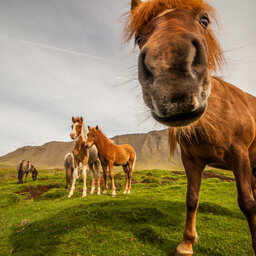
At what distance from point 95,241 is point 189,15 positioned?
13.3 ft

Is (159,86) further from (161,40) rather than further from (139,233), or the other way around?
(139,233)

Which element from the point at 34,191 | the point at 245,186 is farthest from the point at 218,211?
Answer: the point at 34,191

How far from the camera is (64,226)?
3.59 m

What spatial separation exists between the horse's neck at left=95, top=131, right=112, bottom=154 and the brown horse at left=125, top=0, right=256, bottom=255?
5.98 metres

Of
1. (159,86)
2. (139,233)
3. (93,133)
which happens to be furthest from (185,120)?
(93,133)

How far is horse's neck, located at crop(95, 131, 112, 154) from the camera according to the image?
8.82 m

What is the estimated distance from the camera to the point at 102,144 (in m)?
8.91

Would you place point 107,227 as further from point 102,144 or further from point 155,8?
point 102,144

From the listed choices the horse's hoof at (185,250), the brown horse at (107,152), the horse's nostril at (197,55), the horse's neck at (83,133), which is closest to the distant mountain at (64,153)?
the brown horse at (107,152)

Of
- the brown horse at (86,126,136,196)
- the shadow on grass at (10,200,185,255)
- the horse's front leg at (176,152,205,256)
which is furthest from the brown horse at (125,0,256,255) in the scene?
the brown horse at (86,126,136,196)

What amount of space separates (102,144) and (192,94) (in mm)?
8070

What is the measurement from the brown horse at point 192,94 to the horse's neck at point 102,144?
19.6 ft

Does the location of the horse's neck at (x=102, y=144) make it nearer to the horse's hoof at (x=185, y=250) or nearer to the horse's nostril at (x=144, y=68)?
the horse's hoof at (x=185, y=250)

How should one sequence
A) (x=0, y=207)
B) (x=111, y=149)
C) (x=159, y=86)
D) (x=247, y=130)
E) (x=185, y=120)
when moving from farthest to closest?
1. (x=111, y=149)
2. (x=0, y=207)
3. (x=247, y=130)
4. (x=185, y=120)
5. (x=159, y=86)
